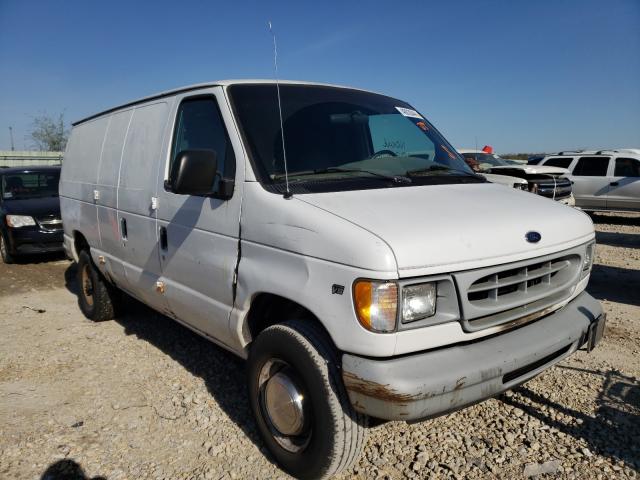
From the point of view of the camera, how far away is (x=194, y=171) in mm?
2803

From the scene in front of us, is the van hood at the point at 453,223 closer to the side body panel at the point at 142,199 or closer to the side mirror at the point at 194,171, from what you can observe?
the side mirror at the point at 194,171

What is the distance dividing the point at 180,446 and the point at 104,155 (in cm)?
290

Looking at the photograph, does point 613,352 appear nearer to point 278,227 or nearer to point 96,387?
point 278,227

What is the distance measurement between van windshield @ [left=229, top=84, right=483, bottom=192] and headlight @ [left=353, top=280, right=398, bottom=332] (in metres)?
0.78

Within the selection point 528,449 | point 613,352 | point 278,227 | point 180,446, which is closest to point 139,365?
point 180,446

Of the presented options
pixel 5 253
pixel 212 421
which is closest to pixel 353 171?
pixel 212 421

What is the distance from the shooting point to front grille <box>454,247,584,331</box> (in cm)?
233

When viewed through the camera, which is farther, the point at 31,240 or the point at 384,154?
the point at 31,240

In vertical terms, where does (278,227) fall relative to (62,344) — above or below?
above

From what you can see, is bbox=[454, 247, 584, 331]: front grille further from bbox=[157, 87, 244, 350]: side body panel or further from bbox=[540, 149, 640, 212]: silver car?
bbox=[540, 149, 640, 212]: silver car

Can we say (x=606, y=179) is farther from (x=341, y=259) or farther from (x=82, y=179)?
(x=341, y=259)

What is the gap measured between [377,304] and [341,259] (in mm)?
260

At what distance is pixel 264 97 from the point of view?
10.6 ft

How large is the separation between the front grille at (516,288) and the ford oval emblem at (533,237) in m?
0.10
